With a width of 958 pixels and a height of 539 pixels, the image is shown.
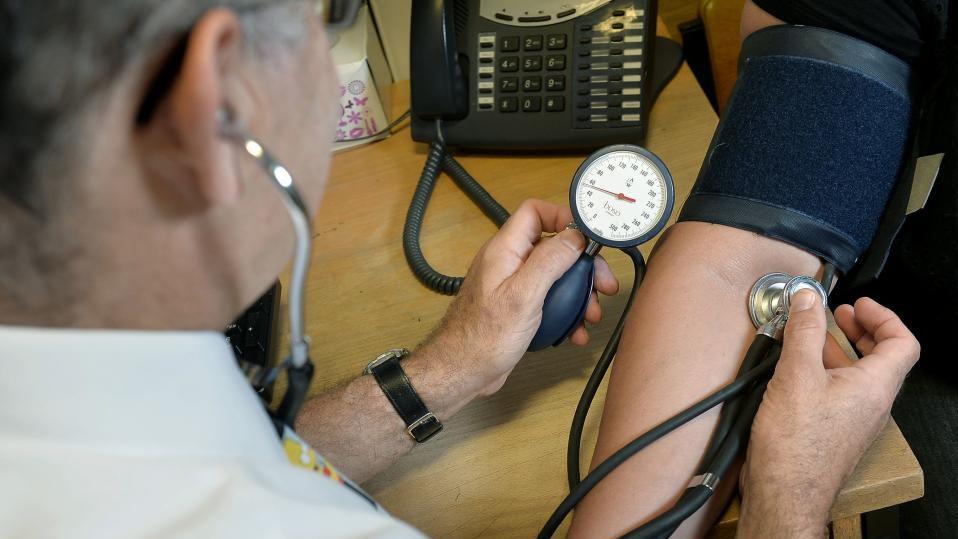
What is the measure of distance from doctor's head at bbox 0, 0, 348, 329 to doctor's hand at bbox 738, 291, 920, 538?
1.58 ft

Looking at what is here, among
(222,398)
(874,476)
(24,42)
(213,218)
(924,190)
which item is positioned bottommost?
(874,476)

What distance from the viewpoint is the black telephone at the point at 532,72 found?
989 mm

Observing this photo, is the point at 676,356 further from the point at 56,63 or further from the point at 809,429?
the point at 56,63

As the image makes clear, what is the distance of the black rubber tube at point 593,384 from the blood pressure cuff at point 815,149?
9cm

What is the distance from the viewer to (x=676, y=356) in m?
0.77

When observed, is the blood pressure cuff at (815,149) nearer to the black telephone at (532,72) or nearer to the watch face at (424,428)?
the black telephone at (532,72)

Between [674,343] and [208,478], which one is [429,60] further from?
[208,478]

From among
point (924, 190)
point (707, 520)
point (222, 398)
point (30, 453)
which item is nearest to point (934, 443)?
point (924, 190)

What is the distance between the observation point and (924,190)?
0.86 meters

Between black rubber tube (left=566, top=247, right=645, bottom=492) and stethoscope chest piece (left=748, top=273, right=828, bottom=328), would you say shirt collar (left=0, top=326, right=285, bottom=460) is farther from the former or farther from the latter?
stethoscope chest piece (left=748, top=273, right=828, bottom=328)

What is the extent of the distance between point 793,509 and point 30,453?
2.01 ft

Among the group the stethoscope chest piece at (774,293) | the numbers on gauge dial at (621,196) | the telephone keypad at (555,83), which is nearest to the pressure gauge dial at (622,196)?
the numbers on gauge dial at (621,196)

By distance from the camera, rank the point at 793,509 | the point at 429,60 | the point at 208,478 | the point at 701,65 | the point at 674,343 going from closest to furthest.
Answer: the point at 208,478 < the point at 793,509 < the point at 674,343 < the point at 429,60 < the point at 701,65

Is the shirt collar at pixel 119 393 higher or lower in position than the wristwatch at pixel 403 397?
higher
